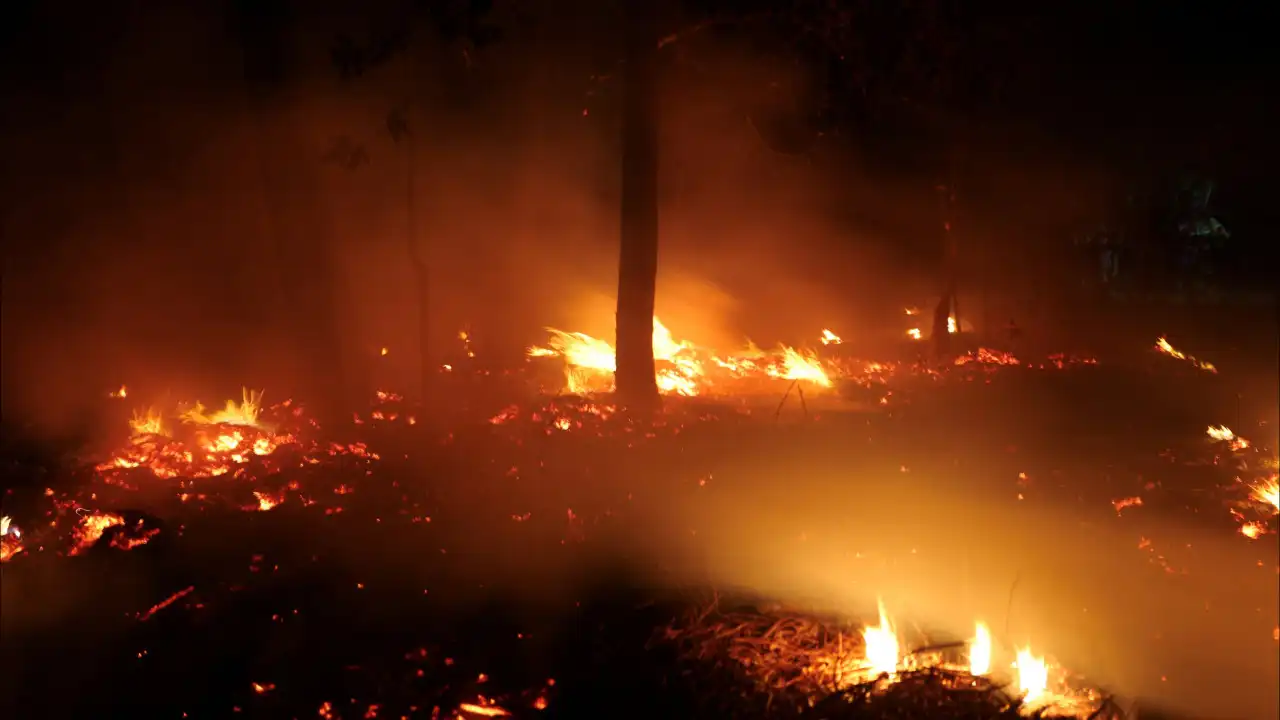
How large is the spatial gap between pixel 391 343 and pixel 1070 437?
9.54 meters

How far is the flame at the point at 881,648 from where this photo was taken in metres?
5.23

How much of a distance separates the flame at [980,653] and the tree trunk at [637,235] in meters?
6.81

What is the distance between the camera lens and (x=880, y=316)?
83.5ft

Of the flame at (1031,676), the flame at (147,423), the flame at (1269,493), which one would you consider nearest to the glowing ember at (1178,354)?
the flame at (1269,493)

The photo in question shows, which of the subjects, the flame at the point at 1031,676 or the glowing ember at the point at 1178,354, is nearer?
the flame at the point at 1031,676

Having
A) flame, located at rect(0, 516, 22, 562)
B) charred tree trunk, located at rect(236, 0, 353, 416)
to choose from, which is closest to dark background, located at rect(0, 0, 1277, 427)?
charred tree trunk, located at rect(236, 0, 353, 416)

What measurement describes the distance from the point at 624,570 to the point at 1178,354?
19.0 m

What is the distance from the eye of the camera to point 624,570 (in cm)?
660

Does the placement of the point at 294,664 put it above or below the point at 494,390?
below

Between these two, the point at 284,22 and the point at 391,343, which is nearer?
the point at 284,22

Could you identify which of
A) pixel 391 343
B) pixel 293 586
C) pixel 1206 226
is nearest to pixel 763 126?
pixel 391 343

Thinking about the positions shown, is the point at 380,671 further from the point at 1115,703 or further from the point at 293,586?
the point at 1115,703

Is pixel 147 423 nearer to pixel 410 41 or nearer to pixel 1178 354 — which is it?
pixel 410 41

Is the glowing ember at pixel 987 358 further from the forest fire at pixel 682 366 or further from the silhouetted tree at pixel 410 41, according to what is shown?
the silhouetted tree at pixel 410 41
